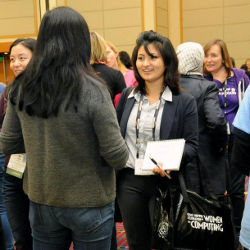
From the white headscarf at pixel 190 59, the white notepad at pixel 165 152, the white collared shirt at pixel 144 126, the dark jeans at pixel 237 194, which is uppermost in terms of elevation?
the white headscarf at pixel 190 59

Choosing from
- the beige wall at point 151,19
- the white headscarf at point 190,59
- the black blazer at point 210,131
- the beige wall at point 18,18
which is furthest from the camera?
the beige wall at point 18,18

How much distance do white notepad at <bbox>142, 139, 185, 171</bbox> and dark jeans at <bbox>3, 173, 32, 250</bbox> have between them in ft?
2.65

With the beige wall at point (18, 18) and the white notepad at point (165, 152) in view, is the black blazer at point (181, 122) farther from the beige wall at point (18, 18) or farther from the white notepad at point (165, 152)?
the beige wall at point (18, 18)

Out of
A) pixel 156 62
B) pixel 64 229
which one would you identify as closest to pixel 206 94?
pixel 156 62

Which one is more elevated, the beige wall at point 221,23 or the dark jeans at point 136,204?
the beige wall at point 221,23

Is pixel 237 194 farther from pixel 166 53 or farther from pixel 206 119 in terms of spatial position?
Answer: pixel 166 53

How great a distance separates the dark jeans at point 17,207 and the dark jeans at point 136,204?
595 millimetres

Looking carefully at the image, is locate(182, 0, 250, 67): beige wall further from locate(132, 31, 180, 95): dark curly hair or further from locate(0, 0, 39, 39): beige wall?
locate(132, 31, 180, 95): dark curly hair

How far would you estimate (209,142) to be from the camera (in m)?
2.98

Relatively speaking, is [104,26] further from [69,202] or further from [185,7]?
[69,202]

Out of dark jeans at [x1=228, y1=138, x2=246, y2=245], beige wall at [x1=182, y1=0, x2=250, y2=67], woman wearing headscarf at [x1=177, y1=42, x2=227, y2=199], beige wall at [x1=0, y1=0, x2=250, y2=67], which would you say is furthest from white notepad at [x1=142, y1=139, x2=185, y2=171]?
beige wall at [x1=182, y1=0, x2=250, y2=67]

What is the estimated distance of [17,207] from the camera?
254 cm

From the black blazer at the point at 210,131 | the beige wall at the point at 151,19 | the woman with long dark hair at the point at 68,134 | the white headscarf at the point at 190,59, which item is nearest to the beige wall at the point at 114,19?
the beige wall at the point at 151,19

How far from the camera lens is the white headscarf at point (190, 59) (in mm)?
2949
